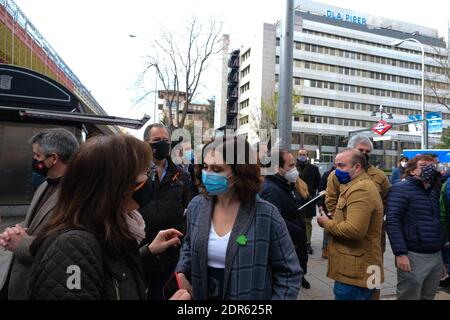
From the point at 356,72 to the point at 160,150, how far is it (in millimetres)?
66166

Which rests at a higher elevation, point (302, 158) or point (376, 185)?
point (302, 158)

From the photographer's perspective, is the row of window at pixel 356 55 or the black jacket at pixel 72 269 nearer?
the black jacket at pixel 72 269

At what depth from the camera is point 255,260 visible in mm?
1906

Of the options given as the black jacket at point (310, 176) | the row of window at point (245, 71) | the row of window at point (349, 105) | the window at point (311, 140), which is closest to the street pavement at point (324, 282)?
the black jacket at point (310, 176)

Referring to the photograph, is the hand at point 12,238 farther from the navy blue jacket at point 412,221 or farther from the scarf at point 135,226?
the navy blue jacket at point 412,221

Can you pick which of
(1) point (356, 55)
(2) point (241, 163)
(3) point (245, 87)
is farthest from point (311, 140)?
(2) point (241, 163)

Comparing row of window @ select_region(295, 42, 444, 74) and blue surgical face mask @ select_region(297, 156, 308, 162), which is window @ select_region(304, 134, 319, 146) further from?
blue surgical face mask @ select_region(297, 156, 308, 162)

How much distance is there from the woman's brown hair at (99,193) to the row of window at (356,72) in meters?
60.4

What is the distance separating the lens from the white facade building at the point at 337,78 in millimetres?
57844

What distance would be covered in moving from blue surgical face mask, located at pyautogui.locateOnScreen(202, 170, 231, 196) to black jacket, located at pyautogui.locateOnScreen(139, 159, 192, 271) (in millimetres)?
921

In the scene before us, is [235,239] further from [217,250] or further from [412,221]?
[412,221]

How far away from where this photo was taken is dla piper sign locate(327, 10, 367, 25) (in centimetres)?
6650
